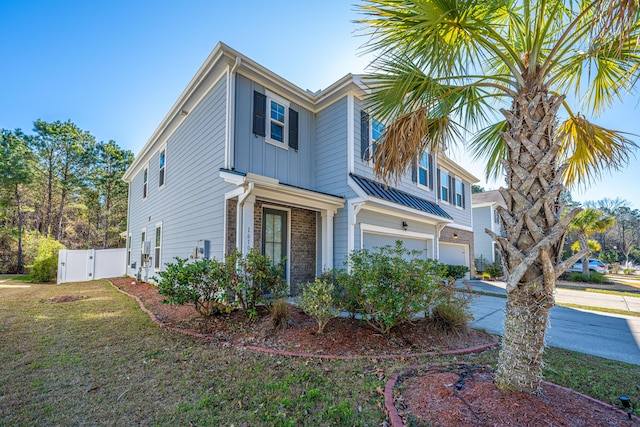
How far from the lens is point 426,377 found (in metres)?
3.24

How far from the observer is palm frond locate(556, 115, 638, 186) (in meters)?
3.34

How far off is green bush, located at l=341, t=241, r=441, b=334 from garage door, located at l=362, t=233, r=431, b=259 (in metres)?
2.94

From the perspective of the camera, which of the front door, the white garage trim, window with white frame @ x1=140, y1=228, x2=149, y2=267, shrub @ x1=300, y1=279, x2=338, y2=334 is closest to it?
shrub @ x1=300, y1=279, x2=338, y2=334

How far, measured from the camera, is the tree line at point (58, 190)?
64.2ft

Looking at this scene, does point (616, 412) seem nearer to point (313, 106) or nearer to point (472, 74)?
point (472, 74)

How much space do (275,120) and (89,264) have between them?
13195mm

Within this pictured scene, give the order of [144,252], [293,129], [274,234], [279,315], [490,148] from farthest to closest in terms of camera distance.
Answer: [144,252] < [293,129] < [274,234] < [279,315] < [490,148]

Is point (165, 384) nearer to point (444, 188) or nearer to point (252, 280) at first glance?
point (252, 280)

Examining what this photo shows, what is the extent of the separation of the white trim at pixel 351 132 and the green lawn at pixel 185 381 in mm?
5318

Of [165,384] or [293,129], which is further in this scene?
[293,129]

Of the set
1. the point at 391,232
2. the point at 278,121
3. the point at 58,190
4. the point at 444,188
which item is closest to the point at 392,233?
the point at 391,232

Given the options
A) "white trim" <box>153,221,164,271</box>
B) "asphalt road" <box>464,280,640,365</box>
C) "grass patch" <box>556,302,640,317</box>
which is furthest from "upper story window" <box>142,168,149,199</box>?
"grass patch" <box>556,302,640,317</box>

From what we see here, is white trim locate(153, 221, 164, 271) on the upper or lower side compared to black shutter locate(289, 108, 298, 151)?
lower

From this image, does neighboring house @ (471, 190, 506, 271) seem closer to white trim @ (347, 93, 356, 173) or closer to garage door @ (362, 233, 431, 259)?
garage door @ (362, 233, 431, 259)
